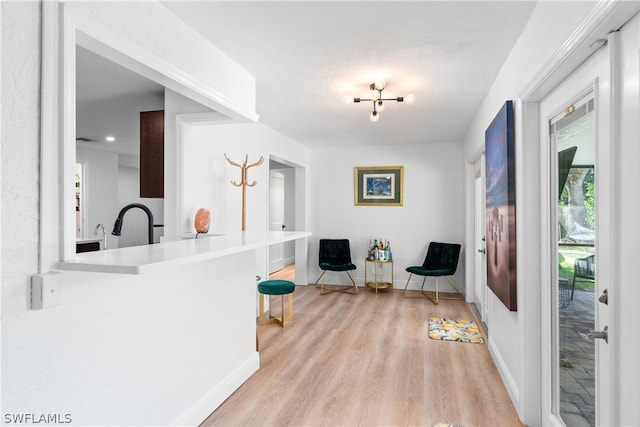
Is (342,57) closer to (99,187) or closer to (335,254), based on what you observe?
(335,254)

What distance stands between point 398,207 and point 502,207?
3463 millimetres

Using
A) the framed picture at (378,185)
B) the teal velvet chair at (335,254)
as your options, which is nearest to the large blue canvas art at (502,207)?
the framed picture at (378,185)

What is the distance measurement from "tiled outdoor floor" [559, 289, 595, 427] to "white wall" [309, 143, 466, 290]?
3880mm

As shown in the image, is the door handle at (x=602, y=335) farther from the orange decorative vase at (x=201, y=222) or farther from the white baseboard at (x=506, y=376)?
the orange decorative vase at (x=201, y=222)

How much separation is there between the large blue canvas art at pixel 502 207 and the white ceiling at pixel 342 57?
525 mm

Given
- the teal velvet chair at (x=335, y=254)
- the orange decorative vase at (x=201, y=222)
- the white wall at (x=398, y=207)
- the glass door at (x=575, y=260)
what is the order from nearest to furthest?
1. the glass door at (x=575, y=260)
2. the orange decorative vase at (x=201, y=222)
3. the white wall at (x=398, y=207)
4. the teal velvet chair at (x=335, y=254)

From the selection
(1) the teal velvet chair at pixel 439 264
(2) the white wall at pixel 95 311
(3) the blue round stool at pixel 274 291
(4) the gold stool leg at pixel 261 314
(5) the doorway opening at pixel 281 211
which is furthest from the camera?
(5) the doorway opening at pixel 281 211

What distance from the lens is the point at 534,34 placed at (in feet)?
6.54

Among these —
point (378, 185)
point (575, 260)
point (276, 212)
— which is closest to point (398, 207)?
point (378, 185)

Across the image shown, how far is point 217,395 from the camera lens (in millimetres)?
2438

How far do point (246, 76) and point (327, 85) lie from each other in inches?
28.8

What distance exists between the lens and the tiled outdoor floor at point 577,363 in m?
1.64

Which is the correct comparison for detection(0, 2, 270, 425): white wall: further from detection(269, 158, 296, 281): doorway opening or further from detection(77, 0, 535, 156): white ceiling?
detection(269, 158, 296, 281): doorway opening

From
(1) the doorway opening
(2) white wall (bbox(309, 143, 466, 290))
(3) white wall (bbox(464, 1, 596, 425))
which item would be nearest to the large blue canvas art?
(3) white wall (bbox(464, 1, 596, 425))
